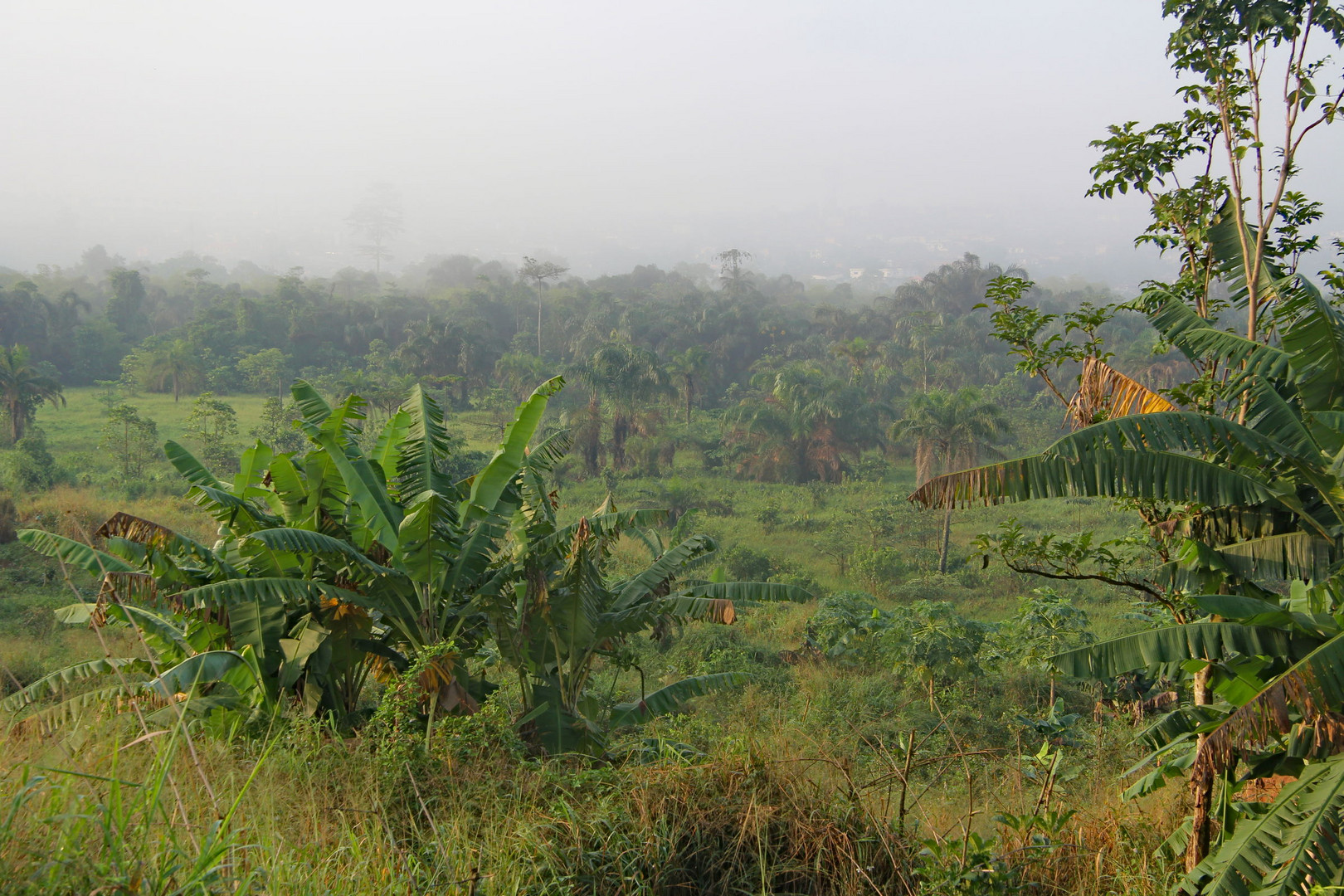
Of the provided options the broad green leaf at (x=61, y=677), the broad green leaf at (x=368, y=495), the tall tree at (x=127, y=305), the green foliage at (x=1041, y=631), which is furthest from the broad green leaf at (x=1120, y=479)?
the tall tree at (x=127, y=305)

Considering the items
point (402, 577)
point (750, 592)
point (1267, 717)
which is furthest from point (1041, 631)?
point (402, 577)

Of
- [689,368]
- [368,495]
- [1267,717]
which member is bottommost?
[1267,717]

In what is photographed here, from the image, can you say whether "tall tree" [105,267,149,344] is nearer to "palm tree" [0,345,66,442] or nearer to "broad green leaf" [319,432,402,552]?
"palm tree" [0,345,66,442]

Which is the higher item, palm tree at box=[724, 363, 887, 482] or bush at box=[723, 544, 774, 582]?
palm tree at box=[724, 363, 887, 482]

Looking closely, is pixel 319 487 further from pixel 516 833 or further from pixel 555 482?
pixel 555 482

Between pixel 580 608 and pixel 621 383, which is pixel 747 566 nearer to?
pixel 580 608

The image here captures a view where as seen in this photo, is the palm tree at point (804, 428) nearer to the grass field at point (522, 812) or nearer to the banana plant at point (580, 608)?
the grass field at point (522, 812)

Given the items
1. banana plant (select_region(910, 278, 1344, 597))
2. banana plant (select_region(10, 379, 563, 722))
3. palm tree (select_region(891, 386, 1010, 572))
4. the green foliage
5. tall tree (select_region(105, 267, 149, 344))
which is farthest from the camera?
tall tree (select_region(105, 267, 149, 344))

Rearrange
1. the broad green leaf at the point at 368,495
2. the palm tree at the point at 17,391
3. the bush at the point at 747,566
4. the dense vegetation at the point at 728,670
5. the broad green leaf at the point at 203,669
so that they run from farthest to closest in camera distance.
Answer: the palm tree at the point at 17,391 → the bush at the point at 747,566 → the broad green leaf at the point at 368,495 → the broad green leaf at the point at 203,669 → the dense vegetation at the point at 728,670

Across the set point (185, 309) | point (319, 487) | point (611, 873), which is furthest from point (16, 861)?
point (185, 309)

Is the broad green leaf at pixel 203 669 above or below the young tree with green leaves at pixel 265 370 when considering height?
below

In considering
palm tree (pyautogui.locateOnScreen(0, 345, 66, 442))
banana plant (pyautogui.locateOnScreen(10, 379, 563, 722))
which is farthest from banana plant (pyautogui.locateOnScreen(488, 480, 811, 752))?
palm tree (pyautogui.locateOnScreen(0, 345, 66, 442))

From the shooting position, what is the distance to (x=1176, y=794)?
5652mm

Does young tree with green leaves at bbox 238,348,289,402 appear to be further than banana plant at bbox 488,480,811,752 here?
Yes
